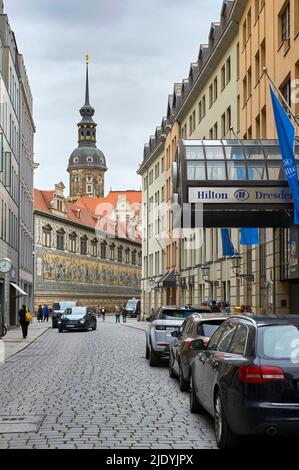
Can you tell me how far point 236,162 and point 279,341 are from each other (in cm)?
1464

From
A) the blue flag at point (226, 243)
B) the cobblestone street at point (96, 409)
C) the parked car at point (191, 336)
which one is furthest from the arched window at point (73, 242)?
the parked car at point (191, 336)

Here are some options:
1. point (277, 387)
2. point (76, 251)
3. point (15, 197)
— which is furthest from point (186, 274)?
point (76, 251)

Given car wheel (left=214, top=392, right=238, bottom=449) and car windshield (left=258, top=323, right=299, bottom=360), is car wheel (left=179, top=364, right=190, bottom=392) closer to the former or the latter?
car wheel (left=214, top=392, right=238, bottom=449)

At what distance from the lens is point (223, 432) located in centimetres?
806

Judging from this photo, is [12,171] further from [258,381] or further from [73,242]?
[73,242]

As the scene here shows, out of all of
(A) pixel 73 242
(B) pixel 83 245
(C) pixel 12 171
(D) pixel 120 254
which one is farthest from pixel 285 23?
(D) pixel 120 254

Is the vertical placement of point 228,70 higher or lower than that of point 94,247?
higher

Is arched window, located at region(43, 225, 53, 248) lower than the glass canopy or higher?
higher

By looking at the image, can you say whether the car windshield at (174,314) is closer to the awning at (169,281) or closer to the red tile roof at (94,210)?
the awning at (169,281)

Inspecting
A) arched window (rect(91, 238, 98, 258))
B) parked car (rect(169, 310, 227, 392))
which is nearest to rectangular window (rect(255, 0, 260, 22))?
parked car (rect(169, 310, 227, 392))

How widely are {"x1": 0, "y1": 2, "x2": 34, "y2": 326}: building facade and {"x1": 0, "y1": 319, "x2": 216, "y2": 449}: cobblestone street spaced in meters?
18.6

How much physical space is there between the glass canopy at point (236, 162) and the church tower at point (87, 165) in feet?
474

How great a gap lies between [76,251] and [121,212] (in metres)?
32.8

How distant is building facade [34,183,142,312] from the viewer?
9344 cm
